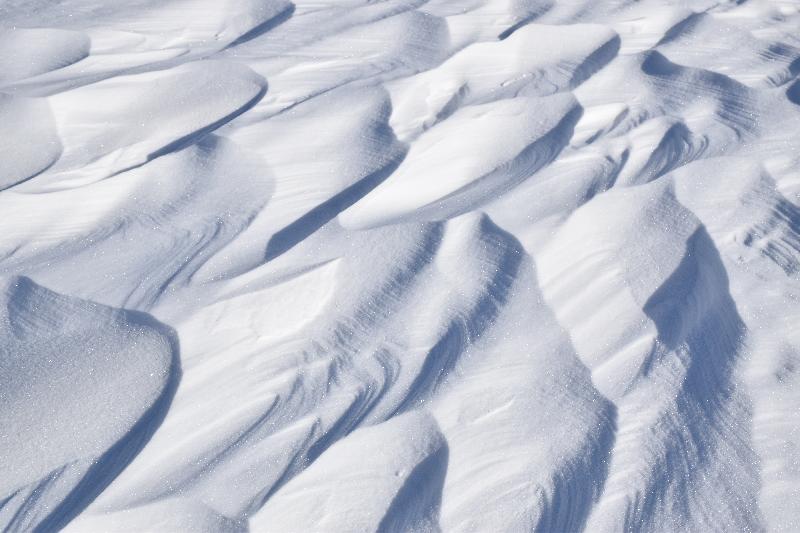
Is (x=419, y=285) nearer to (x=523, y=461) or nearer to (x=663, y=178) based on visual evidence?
(x=523, y=461)

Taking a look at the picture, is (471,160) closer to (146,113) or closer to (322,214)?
(322,214)

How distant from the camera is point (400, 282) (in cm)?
115

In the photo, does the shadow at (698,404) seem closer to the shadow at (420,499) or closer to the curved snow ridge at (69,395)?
the shadow at (420,499)

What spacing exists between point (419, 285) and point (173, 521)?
1.38ft

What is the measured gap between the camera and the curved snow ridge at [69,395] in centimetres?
90

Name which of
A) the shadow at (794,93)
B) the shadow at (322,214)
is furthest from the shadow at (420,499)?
the shadow at (794,93)

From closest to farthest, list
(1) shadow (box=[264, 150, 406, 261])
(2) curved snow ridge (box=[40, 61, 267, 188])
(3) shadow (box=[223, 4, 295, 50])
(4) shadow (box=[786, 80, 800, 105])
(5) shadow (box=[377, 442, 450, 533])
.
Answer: (5) shadow (box=[377, 442, 450, 533]) → (1) shadow (box=[264, 150, 406, 261]) → (2) curved snow ridge (box=[40, 61, 267, 188]) → (4) shadow (box=[786, 80, 800, 105]) → (3) shadow (box=[223, 4, 295, 50])

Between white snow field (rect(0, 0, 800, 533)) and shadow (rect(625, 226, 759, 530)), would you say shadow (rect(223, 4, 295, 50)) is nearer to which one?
white snow field (rect(0, 0, 800, 533))

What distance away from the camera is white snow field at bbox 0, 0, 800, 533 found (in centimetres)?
91

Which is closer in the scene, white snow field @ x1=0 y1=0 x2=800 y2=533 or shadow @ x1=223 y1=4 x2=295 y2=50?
white snow field @ x1=0 y1=0 x2=800 y2=533

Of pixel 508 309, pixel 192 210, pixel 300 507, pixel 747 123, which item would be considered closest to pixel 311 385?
pixel 300 507

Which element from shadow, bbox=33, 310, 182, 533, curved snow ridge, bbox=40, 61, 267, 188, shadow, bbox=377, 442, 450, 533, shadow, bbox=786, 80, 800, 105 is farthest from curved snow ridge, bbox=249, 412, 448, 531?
shadow, bbox=786, 80, 800, 105

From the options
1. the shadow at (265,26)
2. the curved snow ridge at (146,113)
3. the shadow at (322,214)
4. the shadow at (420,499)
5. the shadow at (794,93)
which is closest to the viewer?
the shadow at (420,499)

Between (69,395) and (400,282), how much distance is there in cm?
41
